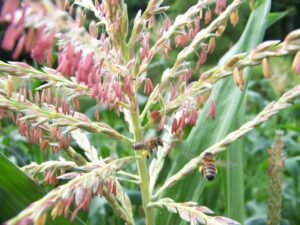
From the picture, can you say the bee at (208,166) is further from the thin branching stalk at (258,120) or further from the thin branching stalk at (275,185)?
the thin branching stalk at (275,185)

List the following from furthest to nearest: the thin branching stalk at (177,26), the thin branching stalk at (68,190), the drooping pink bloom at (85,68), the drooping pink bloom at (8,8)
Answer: the thin branching stalk at (177,26)
the drooping pink bloom at (85,68)
the thin branching stalk at (68,190)
the drooping pink bloom at (8,8)

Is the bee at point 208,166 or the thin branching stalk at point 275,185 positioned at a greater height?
the bee at point 208,166

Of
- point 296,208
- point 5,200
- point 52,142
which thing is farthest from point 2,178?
point 296,208

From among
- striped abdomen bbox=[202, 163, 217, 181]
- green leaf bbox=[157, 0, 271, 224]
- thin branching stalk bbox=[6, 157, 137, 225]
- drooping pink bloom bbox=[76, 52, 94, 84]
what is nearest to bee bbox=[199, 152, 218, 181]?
striped abdomen bbox=[202, 163, 217, 181]

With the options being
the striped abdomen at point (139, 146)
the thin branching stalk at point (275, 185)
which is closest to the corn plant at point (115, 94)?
the striped abdomen at point (139, 146)

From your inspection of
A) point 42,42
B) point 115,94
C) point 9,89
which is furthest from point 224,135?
point 42,42

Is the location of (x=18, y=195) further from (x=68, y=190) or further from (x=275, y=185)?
(x=275, y=185)
